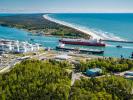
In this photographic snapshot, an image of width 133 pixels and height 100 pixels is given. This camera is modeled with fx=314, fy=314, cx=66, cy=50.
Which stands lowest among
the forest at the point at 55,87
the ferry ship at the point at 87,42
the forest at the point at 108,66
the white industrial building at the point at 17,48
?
the ferry ship at the point at 87,42

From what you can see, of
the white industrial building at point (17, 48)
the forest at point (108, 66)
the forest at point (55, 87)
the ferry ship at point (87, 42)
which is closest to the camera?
the forest at point (55, 87)

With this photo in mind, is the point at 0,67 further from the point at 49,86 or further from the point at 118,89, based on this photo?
the point at 118,89

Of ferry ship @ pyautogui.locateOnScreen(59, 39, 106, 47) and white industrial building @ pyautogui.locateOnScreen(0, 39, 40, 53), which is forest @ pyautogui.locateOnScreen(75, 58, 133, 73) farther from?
ferry ship @ pyautogui.locateOnScreen(59, 39, 106, 47)

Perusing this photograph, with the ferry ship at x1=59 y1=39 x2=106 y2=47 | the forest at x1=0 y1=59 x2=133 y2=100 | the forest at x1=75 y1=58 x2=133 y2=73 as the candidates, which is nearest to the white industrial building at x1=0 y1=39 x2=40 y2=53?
the ferry ship at x1=59 y1=39 x2=106 y2=47

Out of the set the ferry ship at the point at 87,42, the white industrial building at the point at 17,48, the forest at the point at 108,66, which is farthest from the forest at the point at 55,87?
the ferry ship at the point at 87,42

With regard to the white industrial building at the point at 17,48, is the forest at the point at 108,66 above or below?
above

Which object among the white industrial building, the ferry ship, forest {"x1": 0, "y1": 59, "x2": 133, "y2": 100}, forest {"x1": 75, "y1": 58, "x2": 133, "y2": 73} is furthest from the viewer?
the ferry ship

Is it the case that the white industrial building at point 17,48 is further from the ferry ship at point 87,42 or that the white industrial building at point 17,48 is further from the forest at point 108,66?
the forest at point 108,66

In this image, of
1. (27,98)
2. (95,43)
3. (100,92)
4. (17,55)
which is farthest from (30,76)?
(95,43)

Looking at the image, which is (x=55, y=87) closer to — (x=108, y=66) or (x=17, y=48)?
(x=108, y=66)
